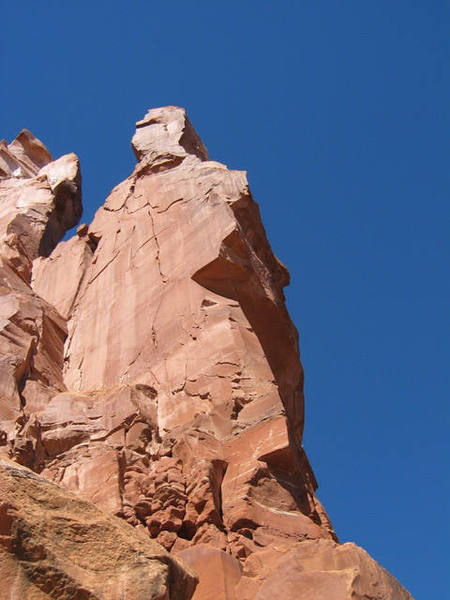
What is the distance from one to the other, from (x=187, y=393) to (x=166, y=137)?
10.7 metres

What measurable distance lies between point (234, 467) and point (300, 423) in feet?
19.5

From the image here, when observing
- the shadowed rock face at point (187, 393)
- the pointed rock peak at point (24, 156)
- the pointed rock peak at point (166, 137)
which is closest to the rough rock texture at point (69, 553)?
the shadowed rock face at point (187, 393)

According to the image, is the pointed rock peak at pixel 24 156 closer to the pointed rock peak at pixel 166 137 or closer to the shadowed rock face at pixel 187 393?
the pointed rock peak at pixel 166 137

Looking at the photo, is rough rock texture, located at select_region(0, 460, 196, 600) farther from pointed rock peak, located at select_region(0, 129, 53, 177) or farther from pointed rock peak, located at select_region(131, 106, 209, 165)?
pointed rock peak, located at select_region(0, 129, 53, 177)

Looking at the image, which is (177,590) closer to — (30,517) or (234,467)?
(30,517)

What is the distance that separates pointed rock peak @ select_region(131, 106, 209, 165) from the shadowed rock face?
318 millimetres

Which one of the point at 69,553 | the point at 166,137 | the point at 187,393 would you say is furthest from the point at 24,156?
the point at 69,553

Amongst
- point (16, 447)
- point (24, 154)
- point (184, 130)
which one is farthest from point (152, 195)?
point (24, 154)

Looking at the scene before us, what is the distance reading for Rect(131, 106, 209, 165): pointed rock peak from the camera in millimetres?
18141

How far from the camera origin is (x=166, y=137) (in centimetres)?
1955

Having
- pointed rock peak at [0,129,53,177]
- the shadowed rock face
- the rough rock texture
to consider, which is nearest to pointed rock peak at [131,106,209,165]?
the shadowed rock face

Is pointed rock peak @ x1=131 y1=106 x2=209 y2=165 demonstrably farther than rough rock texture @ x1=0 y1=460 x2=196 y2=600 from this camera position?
Yes

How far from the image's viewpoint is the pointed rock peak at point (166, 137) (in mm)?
18141

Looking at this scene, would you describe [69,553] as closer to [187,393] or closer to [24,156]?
[187,393]
